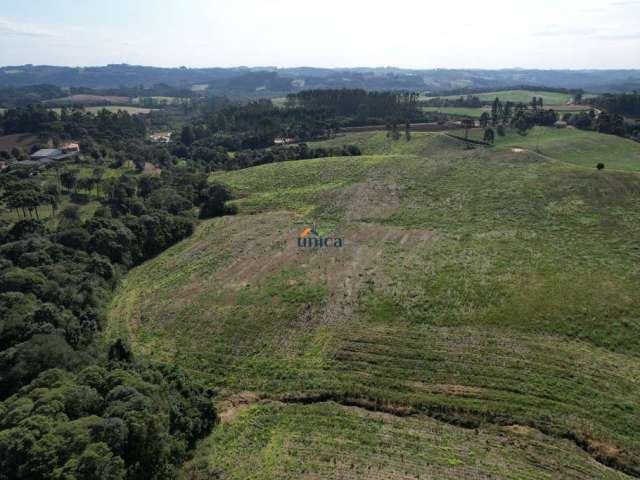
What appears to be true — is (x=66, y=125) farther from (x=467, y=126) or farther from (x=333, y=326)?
(x=333, y=326)

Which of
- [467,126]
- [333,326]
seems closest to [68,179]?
[333,326]

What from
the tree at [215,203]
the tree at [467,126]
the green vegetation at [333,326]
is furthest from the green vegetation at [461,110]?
the tree at [215,203]

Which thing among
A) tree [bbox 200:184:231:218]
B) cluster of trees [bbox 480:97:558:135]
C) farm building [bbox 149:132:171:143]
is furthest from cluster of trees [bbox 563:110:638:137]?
farm building [bbox 149:132:171:143]

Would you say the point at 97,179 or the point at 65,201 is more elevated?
the point at 97,179

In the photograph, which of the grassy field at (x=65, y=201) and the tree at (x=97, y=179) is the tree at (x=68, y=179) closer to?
the grassy field at (x=65, y=201)

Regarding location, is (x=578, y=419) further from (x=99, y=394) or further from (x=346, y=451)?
(x=99, y=394)

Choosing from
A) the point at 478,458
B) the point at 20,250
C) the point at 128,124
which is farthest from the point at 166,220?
the point at 128,124

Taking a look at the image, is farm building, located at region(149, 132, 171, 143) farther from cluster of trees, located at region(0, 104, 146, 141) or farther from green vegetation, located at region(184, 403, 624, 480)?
green vegetation, located at region(184, 403, 624, 480)

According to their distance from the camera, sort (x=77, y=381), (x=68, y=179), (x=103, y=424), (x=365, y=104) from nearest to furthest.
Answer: (x=103, y=424) < (x=77, y=381) < (x=68, y=179) < (x=365, y=104)

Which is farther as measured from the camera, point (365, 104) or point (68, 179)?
point (365, 104)
